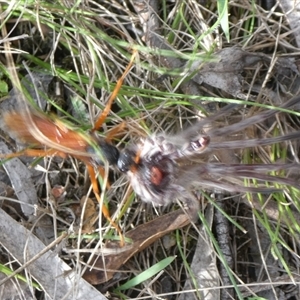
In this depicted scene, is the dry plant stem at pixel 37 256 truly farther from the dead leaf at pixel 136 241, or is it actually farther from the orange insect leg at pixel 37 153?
the orange insect leg at pixel 37 153

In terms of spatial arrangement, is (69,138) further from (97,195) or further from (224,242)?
(224,242)

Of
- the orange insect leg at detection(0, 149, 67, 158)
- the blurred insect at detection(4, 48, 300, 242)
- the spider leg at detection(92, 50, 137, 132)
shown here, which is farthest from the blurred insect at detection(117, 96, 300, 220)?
the orange insect leg at detection(0, 149, 67, 158)

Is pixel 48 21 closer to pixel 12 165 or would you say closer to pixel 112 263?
pixel 12 165

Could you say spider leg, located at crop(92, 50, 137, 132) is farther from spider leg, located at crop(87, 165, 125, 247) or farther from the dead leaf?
the dead leaf

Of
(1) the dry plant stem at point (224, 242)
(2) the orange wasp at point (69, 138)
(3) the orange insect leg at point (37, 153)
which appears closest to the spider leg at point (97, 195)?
(2) the orange wasp at point (69, 138)

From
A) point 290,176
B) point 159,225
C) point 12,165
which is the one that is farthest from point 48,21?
point 290,176

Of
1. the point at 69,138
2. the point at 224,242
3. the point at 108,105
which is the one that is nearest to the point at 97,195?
the point at 69,138
